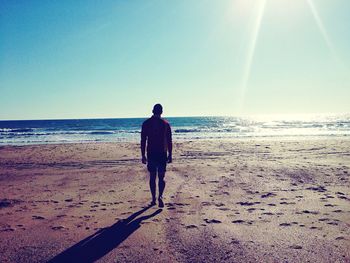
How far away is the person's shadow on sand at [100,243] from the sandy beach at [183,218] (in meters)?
0.01

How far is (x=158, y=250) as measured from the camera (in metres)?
3.64

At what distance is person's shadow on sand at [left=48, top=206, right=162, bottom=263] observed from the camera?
3.48 meters

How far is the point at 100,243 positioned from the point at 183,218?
1488 millimetres

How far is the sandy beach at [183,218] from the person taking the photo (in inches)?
140

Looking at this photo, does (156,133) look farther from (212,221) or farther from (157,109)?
(212,221)

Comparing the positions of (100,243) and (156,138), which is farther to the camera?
(156,138)

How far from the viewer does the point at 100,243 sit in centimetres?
388

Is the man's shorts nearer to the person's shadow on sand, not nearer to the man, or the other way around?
the man

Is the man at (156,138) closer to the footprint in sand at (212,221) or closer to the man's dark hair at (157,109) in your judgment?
the man's dark hair at (157,109)

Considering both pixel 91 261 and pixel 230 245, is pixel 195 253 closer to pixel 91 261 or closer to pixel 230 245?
pixel 230 245

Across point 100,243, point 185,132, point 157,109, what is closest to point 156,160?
point 157,109

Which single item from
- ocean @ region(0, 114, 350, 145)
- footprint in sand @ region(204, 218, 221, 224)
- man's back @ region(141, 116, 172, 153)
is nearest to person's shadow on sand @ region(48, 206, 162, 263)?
footprint in sand @ region(204, 218, 221, 224)

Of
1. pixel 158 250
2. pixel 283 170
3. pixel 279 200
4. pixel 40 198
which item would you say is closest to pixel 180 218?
pixel 158 250

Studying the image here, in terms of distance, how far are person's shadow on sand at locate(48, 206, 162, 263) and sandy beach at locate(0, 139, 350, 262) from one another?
0.04 ft
